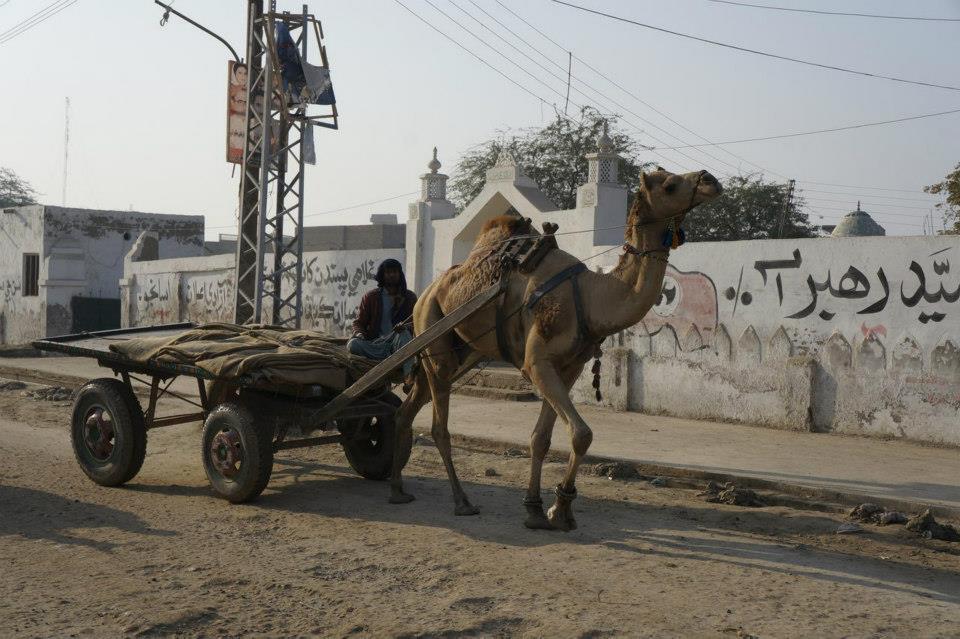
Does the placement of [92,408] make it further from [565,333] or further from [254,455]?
[565,333]

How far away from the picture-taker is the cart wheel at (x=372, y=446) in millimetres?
8430

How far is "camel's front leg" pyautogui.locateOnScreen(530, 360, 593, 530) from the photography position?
6376mm

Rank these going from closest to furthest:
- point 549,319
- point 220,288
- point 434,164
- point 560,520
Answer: point 560,520 < point 549,319 < point 434,164 < point 220,288

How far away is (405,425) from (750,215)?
3176cm

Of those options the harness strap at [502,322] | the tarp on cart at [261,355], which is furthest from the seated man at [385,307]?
the harness strap at [502,322]

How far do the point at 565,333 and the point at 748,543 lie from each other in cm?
190

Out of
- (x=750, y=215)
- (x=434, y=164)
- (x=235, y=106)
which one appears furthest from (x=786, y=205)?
(x=235, y=106)

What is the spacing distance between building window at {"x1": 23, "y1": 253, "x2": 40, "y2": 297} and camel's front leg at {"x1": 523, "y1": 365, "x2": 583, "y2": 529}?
29.3 m

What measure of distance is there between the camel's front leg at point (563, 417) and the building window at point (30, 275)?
29448 millimetres

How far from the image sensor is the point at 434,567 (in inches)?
227

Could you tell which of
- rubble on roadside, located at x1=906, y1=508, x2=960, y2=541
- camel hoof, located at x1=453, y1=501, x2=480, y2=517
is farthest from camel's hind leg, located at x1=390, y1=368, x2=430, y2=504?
rubble on roadside, located at x1=906, y1=508, x2=960, y2=541

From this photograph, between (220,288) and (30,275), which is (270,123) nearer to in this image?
(220,288)

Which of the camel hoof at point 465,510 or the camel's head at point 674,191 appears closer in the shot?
the camel's head at point 674,191

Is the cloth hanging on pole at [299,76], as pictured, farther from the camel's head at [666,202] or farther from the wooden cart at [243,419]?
the camel's head at [666,202]
